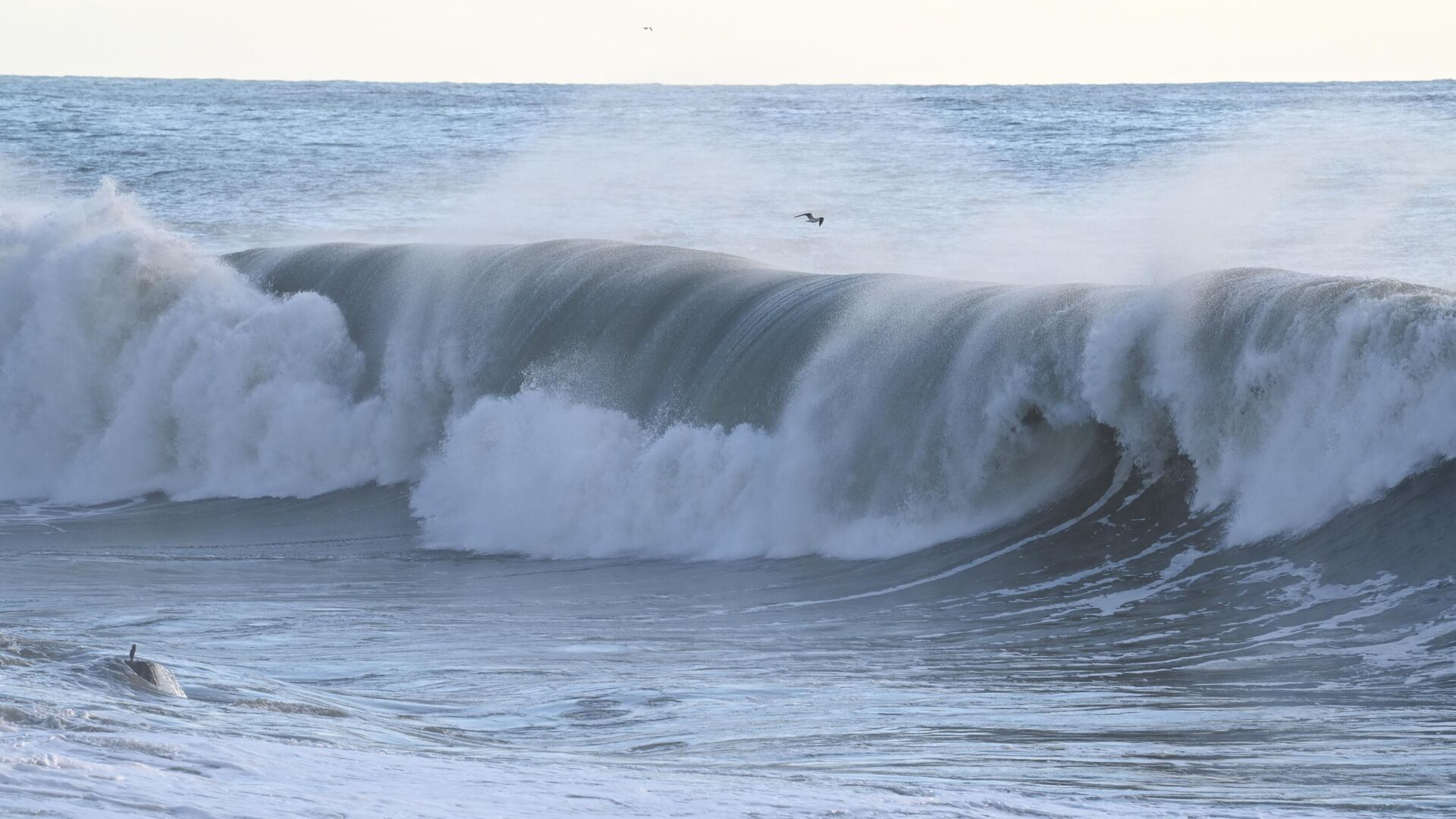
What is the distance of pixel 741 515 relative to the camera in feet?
41.0

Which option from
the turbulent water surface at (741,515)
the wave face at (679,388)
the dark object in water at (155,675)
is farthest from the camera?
the wave face at (679,388)

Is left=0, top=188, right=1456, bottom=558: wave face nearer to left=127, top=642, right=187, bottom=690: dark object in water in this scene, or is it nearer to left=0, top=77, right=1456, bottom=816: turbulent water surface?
left=0, top=77, right=1456, bottom=816: turbulent water surface

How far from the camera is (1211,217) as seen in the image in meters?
22.3

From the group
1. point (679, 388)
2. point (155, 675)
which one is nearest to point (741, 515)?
point (679, 388)

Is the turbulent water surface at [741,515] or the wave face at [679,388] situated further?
the wave face at [679,388]

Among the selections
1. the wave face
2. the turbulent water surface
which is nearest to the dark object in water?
the turbulent water surface

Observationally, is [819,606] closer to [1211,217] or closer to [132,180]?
[1211,217]

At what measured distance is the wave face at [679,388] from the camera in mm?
10477

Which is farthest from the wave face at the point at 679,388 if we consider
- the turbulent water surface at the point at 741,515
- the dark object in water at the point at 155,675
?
the dark object in water at the point at 155,675

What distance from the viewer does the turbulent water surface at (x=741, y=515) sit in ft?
20.3

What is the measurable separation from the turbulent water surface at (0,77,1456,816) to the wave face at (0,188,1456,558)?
1.5 inches

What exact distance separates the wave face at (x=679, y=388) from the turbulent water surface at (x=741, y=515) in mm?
38

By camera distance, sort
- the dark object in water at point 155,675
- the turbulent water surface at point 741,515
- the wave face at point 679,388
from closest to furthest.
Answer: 1. the turbulent water surface at point 741,515
2. the dark object in water at point 155,675
3. the wave face at point 679,388

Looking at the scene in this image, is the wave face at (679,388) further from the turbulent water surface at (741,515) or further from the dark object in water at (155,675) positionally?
the dark object in water at (155,675)
